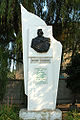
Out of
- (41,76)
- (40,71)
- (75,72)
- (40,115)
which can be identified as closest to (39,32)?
(40,71)

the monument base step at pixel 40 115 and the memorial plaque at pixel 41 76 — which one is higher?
the memorial plaque at pixel 41 76

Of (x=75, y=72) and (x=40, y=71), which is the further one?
(x=75, y=72)

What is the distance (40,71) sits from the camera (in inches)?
175

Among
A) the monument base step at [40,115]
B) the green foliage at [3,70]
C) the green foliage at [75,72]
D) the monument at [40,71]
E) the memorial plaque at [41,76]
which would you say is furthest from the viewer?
the green foliage at [75,72]

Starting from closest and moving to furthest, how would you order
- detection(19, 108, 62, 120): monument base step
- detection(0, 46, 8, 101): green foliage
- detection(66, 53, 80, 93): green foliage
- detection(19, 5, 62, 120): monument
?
detection(19, 108, 62, 120): monument base step → detection(19, 5, 62, 120): monument → detection(0, 46, 8, 101): green foliage → detection(66, 53, 80, 93): green foliage

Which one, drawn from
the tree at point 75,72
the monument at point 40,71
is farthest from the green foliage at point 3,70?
the tree at point 75,72

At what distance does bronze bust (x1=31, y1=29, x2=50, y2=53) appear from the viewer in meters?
4.46

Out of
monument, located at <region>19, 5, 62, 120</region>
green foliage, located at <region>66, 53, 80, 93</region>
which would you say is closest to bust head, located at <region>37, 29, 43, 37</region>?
monument, located at <region>19, 5, 62, 120</region>

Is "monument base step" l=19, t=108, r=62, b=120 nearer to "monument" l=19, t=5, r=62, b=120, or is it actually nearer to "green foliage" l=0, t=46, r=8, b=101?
"monument" l=19, t=5, r=62, b=120

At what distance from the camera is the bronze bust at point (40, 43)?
4457mm

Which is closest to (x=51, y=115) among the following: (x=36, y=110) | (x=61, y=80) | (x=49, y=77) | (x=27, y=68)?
(x=36, y=110)

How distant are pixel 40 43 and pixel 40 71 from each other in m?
0.79

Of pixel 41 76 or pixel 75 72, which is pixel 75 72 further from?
pixel 41 76

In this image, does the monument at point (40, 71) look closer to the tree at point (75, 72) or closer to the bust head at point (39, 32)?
→ the bust head at point (39, 32)
